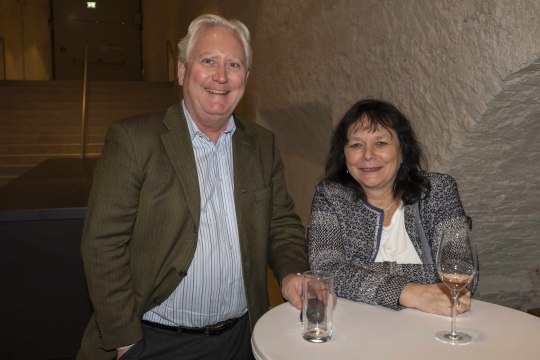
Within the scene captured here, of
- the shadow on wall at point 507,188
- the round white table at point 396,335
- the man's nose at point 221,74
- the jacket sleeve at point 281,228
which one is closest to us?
the round white table at point 396,335

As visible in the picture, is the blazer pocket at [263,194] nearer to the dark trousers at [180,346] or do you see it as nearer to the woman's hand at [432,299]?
the dark trousers at [180,346]

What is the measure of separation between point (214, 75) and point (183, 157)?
0.27 meters

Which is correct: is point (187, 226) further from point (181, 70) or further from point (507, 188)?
point (507, 188)

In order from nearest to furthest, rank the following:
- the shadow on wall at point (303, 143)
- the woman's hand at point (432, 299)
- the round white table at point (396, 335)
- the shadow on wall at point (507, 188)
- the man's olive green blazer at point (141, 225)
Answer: the round white table at point (396, 335), the woman's hand at point (432, 299), the man's olive green blazer at point (141, 225), the shadow on wall at point (507, 188), the shadow on wall at point (303, 143)

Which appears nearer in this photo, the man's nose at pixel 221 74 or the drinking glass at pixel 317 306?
the drinking glass at pixel 317 306

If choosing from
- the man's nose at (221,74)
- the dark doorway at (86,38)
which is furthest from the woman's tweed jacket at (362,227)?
the dark doorway at (86,38)

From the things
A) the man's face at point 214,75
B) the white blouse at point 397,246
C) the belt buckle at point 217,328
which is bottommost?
the belt buckle at point 217,328

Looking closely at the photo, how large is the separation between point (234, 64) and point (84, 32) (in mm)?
12359

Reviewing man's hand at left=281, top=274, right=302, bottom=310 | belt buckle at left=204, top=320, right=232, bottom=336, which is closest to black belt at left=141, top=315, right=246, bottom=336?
belt buckle at left=204, top=320, right=232, bottom=336

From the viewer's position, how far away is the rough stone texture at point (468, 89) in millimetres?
2043

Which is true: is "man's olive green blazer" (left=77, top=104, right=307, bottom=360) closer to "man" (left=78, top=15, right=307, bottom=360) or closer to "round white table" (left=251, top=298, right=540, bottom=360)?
"man" (left=78, top=15, right=307, bottom=360)

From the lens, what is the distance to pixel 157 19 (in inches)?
500

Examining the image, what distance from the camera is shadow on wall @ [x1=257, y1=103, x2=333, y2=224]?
4090mm

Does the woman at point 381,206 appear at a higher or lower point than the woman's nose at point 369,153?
lower
